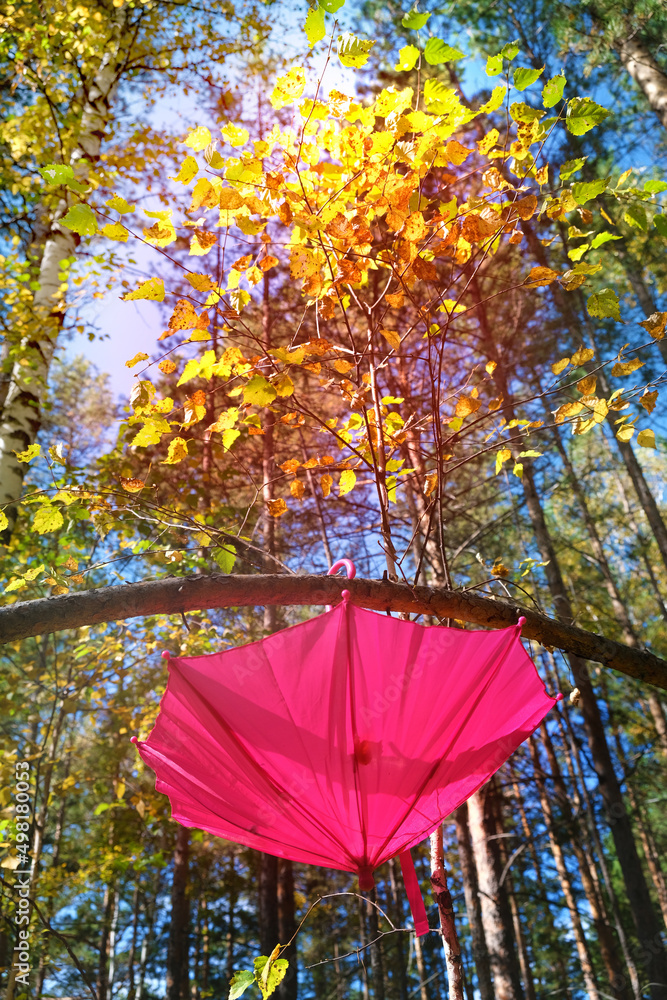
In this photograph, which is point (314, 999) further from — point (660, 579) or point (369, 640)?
point (369, 640)

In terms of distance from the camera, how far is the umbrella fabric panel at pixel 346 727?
1.50 m

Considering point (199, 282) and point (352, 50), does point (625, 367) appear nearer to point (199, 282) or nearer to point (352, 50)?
point (352, 50)

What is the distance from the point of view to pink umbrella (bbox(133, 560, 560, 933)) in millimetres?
1504

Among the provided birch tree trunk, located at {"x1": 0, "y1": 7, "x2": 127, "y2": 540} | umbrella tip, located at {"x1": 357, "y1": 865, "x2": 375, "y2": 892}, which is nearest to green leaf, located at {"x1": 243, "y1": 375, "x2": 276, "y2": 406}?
umbrella tip, located at {"x1": 357, "y1": 865, "x2": 375, "y2": 892}

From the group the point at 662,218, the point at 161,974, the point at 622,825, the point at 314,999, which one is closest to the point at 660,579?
the point at 622,825

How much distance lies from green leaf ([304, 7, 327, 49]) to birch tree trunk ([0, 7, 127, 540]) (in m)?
2.30

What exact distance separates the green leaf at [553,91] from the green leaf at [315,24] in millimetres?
748

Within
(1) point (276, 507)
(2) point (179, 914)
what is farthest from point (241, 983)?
(2) point (179, 914)

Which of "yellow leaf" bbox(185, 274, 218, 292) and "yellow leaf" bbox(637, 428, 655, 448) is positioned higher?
"yellow leaf" bbox(185, 274, 218, 292)

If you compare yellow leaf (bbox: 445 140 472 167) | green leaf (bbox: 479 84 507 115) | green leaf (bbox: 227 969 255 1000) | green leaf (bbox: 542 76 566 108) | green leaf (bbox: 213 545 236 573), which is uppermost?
green leaf (bbox: 479 84 507 115)

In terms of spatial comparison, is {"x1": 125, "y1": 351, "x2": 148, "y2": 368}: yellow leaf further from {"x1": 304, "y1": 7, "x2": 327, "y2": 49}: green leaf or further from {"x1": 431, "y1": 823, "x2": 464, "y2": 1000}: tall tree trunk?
{"x1": 431, "y1": 823, "x2": 464, "y2": 1000}: tall tree trunk

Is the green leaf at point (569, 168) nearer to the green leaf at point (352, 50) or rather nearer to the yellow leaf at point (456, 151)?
the yellow leaf at point (456, 151)

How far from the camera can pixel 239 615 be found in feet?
22.6

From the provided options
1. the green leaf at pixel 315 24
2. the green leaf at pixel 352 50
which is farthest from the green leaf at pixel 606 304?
the green leaf at pixel 315 24
